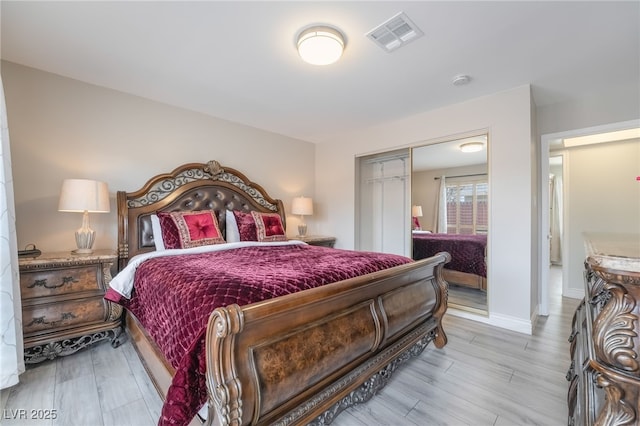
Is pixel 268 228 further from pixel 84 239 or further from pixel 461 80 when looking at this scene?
pixel 461 80

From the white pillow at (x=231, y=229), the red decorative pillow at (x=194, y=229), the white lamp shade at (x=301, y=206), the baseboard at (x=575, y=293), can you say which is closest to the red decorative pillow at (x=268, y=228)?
the white pillow at (x=231, y=229)

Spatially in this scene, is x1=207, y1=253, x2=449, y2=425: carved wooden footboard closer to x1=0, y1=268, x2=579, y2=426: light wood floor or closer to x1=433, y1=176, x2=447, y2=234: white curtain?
x1=0, y1=268, x2=579, y2=426: light wood floor

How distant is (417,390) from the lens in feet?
5.80

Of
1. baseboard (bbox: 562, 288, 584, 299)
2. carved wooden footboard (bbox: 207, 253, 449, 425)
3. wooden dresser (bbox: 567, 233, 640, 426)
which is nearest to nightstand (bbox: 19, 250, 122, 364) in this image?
carved wooden footboard (bbox: 207, 253, 449, 425)

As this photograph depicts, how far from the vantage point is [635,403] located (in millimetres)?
643

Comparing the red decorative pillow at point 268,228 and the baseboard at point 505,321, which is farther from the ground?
the red decorative pillow at point 268,228

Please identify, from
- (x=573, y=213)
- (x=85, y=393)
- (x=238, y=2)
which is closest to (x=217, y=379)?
(x=85, y=393)

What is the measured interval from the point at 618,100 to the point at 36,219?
19.1 feet

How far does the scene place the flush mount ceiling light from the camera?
1915 mm

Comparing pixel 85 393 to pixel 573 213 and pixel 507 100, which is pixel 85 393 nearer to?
pixel 507 100

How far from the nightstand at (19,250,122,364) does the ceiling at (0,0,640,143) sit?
68.1 inches

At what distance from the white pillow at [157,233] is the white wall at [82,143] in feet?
1.52

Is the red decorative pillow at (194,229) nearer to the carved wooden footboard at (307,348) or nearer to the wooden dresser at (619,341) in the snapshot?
the carved wooden footboard at (307,348)

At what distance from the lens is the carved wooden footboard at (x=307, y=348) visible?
98 centimetres
